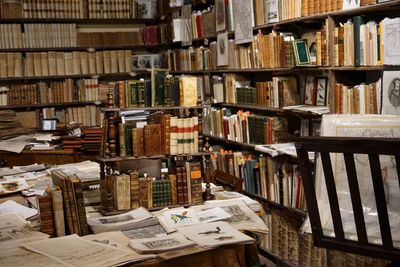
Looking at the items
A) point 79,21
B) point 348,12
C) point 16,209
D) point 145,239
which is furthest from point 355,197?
point 79,21

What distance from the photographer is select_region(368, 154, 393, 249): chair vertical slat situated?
1.43m

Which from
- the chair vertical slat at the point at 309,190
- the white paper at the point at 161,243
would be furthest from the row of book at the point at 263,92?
the chair vertical slat at the point at 309,190

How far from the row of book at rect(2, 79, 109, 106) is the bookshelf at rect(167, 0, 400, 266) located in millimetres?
990

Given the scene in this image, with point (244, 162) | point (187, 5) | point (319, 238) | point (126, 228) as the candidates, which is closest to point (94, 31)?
point (187, 5)

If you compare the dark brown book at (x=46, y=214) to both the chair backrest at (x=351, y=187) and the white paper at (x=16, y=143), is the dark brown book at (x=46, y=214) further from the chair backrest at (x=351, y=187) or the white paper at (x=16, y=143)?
the white paper at (x=16, y=143)

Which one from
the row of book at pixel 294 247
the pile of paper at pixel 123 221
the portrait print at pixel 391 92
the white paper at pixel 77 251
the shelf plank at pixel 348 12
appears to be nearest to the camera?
the white paper at pixel 77 251

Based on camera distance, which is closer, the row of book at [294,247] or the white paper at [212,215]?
the white paper at [212,215]

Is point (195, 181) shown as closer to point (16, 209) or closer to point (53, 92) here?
point (16, 209)

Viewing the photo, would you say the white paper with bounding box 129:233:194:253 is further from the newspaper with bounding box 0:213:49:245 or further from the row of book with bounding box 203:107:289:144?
the row of book with bounding box 203:107:289:144

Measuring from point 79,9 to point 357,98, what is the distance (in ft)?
12.5

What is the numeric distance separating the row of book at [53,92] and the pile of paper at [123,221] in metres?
3.27

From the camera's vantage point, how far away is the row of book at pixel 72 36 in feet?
18.5

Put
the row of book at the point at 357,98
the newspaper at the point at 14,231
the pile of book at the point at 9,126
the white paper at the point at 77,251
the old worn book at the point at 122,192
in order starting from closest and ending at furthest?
the white paper at the point at 77,251 → the newspaper at the point at 14,231 → the old worn book at the point at 122,192 → the row of book at the point at 357,98 → the pile of book at the point at 9,126

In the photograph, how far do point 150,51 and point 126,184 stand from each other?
14.0 ft
